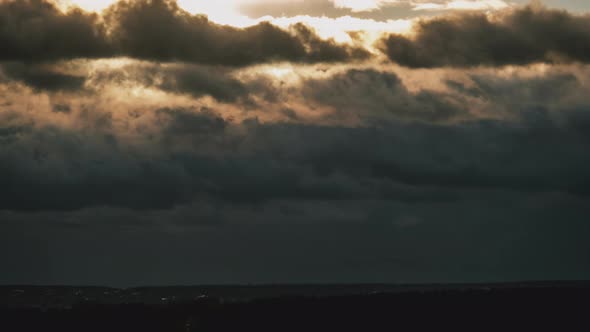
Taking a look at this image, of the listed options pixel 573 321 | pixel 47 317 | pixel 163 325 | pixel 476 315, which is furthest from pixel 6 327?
pixel 573 321

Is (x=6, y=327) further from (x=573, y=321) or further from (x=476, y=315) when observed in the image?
(x=573, y=321)

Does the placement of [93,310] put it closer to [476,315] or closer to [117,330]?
[117,330]

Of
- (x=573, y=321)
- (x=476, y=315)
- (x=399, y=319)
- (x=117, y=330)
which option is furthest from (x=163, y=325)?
(x=573, y=321)

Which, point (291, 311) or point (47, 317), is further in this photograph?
point (291, 311)

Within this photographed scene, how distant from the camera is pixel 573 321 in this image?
7249 inches

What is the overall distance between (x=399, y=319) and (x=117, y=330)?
51.9 metres

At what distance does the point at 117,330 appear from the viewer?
170 m

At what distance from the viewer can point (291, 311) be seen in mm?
194750

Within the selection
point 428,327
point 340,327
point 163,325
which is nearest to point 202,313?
point 163,325

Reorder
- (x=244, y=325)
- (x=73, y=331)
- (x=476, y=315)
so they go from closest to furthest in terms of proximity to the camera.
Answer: (x=73, y=331), (x=244, y=325), (x=476, y=315)

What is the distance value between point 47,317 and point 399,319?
63148 millimetres

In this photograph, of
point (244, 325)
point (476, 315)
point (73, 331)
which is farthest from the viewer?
point (476, 315)

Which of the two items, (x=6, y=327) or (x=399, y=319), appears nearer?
(x=6, y=327)

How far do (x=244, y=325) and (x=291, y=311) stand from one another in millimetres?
17316
